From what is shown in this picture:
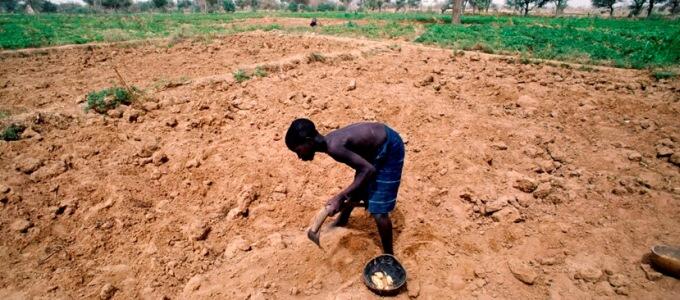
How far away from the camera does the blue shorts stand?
7.91 ft

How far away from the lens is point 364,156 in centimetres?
239

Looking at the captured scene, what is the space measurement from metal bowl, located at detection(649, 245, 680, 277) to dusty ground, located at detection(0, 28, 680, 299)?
0.26 ft

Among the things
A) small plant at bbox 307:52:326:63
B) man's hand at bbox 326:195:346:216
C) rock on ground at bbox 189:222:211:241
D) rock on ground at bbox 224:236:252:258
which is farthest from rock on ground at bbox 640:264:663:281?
small plant at bbox 307:52:326:63

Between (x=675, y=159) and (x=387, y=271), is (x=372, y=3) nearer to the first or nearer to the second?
(x=675, y=159)

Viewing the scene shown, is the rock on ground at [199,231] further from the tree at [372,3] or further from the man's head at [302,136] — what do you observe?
the tree at [372,3]

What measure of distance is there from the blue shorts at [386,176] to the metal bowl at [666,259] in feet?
6.06

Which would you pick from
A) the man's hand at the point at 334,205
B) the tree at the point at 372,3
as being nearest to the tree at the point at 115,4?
the tree at the point at 372,3

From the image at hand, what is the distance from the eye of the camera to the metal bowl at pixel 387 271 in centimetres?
251

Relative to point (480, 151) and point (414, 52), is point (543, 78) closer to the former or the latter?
point (480, 151)

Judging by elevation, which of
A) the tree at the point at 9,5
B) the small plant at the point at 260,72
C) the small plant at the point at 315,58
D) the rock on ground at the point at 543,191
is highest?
the tree at the point at 9,5

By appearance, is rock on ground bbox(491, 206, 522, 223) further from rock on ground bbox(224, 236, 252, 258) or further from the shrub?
the shrub

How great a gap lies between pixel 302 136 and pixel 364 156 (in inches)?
19.2

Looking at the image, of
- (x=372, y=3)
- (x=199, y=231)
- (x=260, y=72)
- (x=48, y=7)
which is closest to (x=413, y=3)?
(x=372, y=3)

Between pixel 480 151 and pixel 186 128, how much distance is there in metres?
3.63
